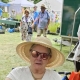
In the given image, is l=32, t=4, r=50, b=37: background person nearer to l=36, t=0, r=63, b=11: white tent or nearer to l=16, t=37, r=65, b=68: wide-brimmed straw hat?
l=36, t=0, r=63, b=11: white tent

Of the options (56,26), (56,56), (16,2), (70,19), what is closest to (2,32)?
(56,26)

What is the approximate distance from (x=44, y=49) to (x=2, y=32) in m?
12.6

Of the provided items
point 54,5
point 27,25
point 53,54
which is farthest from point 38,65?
point 54,5

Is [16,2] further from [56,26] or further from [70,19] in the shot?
[70,19]

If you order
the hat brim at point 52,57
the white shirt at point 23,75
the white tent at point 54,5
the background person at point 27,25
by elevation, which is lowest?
the background person at point 27,25

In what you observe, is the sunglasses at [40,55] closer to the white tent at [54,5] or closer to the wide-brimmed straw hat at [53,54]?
the wide-brimmed straw hat at [53,54]

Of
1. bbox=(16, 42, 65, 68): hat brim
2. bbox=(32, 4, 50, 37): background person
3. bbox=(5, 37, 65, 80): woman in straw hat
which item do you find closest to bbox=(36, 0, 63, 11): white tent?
bbox=(32, 4, 50, 37): background person

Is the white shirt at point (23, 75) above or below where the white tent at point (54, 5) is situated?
below

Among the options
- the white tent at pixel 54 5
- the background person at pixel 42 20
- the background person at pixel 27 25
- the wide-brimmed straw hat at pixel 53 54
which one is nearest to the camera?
the wide-brimmed straw hat at pixel 53 54

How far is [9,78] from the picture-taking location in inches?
73.7

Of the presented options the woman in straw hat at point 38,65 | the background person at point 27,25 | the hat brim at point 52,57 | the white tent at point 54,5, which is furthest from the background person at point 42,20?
the woman in straw hat at point 38,65

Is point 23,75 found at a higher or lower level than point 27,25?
higher

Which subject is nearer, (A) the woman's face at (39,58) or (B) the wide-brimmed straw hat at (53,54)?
(A) the woman's face at (39,58)

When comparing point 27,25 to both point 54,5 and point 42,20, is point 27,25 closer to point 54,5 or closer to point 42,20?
point 42,20
